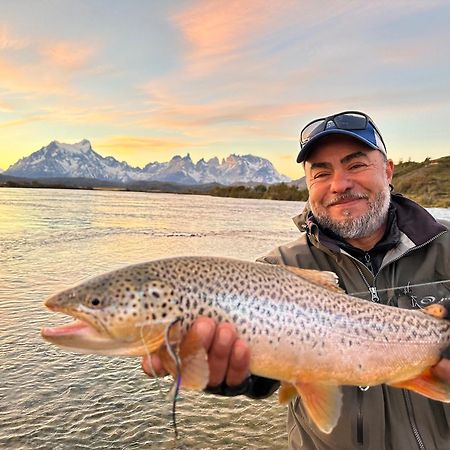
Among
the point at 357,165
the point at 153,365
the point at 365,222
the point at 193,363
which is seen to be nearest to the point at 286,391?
the point at 193,363

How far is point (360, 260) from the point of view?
3.60 metres

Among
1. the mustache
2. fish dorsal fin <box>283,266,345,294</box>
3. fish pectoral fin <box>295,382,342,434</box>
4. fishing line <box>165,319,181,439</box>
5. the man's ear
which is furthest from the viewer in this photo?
the man's ear

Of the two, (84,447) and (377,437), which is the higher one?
(377,437)

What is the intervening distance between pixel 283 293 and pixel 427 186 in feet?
292

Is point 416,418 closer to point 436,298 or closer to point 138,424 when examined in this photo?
point 436,298

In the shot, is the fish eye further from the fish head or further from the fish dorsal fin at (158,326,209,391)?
the fish dorsal fin at (158,326,209,391)

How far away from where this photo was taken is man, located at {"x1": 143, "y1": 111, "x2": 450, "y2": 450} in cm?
291

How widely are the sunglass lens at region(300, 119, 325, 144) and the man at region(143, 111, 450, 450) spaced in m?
0.01

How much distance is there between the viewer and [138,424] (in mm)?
5508

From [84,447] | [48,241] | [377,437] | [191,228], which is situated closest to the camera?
[377,437]

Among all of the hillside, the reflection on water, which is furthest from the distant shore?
the reflection on water

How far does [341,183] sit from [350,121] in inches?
20.4

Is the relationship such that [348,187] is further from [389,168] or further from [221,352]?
[221,352]

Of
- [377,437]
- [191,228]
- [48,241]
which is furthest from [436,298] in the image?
[191,228]
